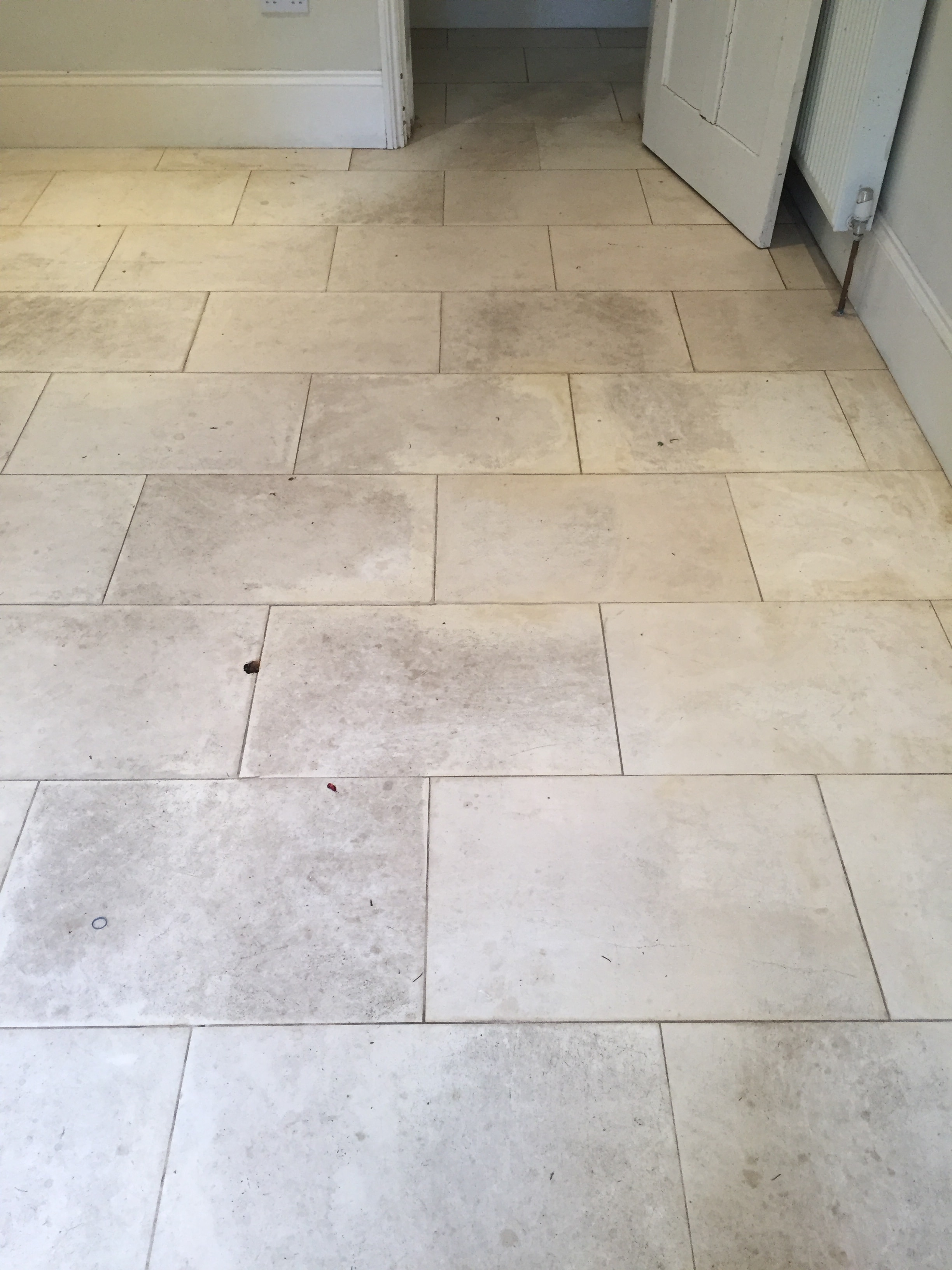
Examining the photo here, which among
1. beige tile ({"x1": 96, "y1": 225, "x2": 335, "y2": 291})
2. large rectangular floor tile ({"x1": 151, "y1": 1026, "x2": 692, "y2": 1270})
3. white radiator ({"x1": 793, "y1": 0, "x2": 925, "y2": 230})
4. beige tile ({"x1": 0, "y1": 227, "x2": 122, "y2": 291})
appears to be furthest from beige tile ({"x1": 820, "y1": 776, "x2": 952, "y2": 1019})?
beige tile ({"x1": 0, "y1": 227, "x2": 122, "y2": 291})

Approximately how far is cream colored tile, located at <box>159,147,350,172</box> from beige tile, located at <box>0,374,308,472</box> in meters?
1.26

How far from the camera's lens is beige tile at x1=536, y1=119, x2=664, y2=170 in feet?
11.0

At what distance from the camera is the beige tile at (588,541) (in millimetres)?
1908

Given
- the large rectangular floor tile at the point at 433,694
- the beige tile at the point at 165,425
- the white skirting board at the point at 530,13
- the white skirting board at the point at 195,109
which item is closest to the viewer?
the large rectangular floor tile at the point at 433,694

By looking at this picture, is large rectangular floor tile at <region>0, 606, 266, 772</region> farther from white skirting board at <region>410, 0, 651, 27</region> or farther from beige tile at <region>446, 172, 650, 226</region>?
white skirting board at <region>410, 0, 651, 27</region>

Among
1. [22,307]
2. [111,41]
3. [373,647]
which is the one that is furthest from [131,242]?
[373,647]

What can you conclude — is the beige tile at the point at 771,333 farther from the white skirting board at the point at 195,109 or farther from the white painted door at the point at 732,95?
the white skirting board at the point at 195,109

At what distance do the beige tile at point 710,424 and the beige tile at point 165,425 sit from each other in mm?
694

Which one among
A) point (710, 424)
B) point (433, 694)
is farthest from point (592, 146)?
point (433, 694)

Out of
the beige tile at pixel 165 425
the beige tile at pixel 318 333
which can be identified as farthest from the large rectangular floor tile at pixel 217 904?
the beige tile at pixel 318 333

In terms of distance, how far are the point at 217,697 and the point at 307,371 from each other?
41.4 inches

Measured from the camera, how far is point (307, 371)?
246cm

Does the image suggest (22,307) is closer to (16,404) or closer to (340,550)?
(16,404)

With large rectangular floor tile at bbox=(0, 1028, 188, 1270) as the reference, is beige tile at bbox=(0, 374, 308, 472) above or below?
above
